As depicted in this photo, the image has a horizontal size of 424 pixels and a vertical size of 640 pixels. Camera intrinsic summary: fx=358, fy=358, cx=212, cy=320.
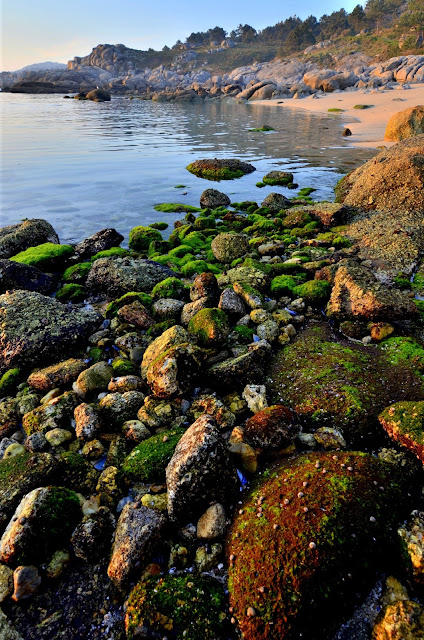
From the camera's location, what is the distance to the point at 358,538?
249 cm

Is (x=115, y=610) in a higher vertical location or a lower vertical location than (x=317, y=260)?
lower

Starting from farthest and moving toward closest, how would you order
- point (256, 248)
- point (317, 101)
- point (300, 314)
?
point (317, 101) < point (256, 248) < point (300, 314)

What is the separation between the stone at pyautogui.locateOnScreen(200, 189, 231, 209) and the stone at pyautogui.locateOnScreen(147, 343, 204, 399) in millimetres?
8946

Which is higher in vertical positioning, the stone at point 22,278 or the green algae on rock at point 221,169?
the green algae on rock at point 221,169

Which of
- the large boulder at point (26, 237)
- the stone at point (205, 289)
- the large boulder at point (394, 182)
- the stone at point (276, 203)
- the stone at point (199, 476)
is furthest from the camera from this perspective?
the stone at point (276, 203)

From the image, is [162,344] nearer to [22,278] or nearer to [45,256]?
[22,278]

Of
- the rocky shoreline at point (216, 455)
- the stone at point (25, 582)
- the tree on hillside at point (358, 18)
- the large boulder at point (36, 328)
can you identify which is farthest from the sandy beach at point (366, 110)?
the tree on hillside at point (358, 18)

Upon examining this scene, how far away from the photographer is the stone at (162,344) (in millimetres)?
4578

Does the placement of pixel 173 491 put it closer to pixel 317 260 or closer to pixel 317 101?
pixel 317 260

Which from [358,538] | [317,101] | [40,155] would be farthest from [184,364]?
[317,101]

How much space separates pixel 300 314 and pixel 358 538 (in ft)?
12.2

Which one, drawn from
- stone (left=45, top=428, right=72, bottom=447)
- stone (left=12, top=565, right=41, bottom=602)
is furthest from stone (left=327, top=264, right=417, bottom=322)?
stone (left=12, top=565, right=41, bottom=602)

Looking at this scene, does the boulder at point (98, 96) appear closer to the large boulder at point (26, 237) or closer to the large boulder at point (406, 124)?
the large boulder at point (406, 124)

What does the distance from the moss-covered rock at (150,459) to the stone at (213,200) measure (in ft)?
33.0
